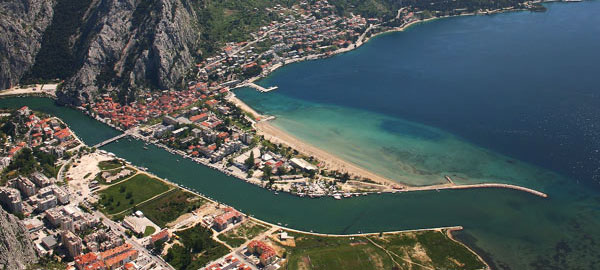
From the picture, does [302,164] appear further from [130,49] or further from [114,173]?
[130,49]

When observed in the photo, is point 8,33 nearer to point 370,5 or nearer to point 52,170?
point 52,170

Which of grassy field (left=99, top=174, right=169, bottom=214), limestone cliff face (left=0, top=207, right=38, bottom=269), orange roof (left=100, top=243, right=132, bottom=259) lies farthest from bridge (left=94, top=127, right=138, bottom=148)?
orange roof (left=100, top=243, right=132, bottom=259)

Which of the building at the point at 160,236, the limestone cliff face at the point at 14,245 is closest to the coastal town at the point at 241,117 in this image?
the building at the point at 160,236

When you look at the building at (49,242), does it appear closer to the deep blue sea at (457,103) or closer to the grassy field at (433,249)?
the grassy field at (433,249)

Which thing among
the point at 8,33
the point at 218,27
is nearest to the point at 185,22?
the point at 218,27

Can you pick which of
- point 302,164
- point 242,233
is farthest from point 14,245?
point 302,164

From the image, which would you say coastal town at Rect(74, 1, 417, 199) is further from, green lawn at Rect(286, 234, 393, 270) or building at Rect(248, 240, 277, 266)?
building at Rect(248, 240, 277, 266)

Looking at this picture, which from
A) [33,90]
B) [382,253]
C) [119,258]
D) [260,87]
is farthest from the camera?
[260,87]
